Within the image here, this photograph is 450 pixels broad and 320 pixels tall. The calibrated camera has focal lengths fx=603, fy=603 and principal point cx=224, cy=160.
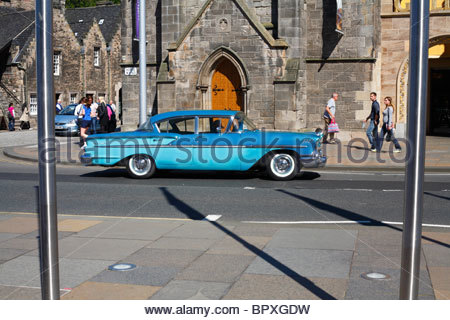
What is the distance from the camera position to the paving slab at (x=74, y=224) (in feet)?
26.3

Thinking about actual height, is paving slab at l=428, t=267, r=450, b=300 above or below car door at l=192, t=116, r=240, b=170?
below

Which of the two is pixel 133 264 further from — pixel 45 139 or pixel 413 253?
pixel 413 253

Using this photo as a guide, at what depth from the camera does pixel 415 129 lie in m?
3.51

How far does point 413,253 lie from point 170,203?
22.7 feet

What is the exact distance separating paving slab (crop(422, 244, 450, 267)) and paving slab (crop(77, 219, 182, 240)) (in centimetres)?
317

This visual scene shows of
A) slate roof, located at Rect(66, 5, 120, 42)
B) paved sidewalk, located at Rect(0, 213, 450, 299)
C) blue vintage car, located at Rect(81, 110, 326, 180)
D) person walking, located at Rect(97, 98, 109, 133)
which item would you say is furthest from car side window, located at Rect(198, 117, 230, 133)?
slate roof, located at Rect(66, 5, 120, 42)

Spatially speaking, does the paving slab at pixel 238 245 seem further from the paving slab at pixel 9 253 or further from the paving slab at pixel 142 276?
the paving slab at pixel 9 253

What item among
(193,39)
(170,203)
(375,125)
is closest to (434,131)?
(375,125)

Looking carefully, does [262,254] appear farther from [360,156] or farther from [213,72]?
[213,72]

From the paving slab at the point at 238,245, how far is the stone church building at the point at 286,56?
51.3 feet

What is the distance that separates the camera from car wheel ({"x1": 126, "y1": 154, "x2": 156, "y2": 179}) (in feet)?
44.9

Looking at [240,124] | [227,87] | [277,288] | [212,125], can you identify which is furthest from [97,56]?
[277,288]

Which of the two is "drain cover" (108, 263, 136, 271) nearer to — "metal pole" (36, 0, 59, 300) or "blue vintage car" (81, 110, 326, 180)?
"metal pole" (36, 0, 59, 300)

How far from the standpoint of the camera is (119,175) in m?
14.7
